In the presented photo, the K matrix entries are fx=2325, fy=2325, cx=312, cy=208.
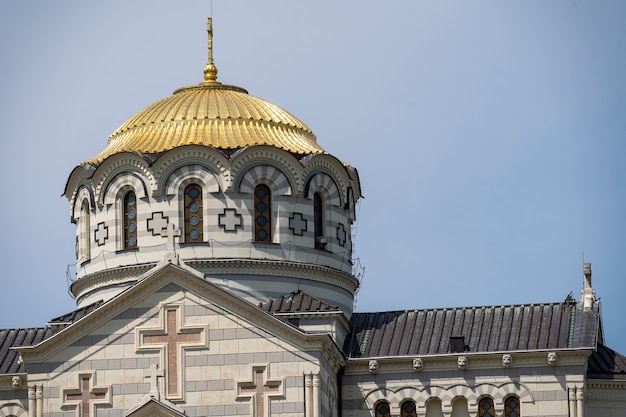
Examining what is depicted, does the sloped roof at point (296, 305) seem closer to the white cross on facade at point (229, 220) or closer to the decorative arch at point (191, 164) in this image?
the white cross on facade at point (229, 220)

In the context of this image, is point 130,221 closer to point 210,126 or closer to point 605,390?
point 210,126

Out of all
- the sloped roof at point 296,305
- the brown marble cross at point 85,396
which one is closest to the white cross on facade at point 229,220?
the sloped roof at point 296,305

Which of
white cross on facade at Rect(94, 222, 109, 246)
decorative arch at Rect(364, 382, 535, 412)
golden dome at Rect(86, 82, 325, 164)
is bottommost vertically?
decorative arch at Rect(364, 382, 535, 412)

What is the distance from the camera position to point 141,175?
233ft

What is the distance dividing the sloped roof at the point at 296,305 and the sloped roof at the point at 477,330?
1599 mm

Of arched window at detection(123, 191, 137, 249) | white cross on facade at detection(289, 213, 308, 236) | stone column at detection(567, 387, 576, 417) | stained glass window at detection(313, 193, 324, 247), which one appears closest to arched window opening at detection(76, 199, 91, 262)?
arched window at detection(123, 191, 137, 249)

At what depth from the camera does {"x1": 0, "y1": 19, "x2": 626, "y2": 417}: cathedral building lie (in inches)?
2621

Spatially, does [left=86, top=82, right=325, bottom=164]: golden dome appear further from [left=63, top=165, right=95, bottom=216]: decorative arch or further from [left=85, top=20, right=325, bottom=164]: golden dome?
[left=63, top=165, right=95, bottom=216]: decorative arch

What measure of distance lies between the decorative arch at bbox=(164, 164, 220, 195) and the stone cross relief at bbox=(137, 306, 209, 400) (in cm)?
498

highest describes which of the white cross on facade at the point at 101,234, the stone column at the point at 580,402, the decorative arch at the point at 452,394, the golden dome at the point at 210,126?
the golden dome at the point at 210,126

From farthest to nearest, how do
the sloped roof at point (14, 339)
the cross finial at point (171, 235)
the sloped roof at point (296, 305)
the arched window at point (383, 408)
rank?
the sloped roof at point (14, 339)
the sloped roof at point (296, 305)
the arched window at point (383, 408)
the cross finial at point (171, 235)

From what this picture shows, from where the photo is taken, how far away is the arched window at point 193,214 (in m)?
70.6

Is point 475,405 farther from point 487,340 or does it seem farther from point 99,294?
point 99,294

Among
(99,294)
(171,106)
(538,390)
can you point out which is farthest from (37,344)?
(538,390)
